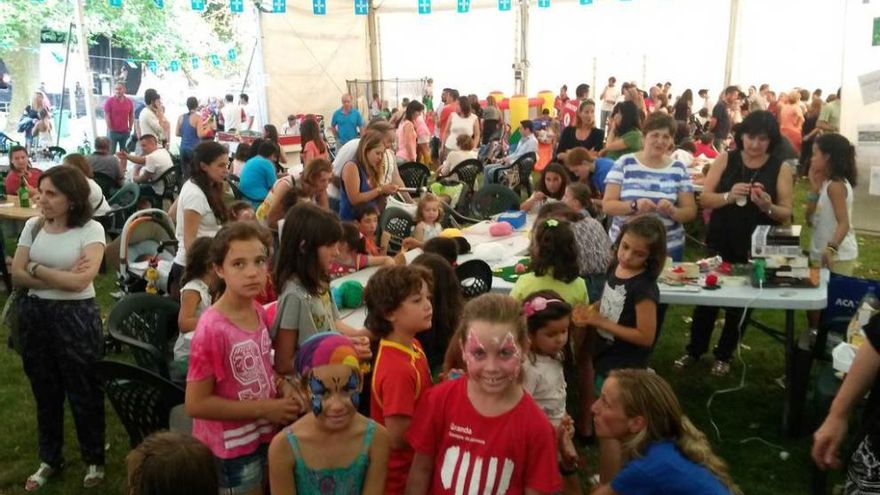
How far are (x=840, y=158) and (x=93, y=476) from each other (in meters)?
4.44

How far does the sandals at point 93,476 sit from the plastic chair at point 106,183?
5.20 metres

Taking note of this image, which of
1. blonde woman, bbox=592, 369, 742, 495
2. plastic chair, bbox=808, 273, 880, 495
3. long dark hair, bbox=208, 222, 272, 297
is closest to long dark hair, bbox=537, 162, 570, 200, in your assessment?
plastic chair, bbox=808, 273, 880, 495

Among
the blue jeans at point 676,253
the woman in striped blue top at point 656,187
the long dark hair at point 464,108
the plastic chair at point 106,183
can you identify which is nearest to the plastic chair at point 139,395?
the woman in striped blue top at point 656,187

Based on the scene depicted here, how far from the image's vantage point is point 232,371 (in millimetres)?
2189

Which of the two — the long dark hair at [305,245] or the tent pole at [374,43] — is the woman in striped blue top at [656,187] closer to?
the long dark hair at [305,245]

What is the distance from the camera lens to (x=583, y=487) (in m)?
3.32

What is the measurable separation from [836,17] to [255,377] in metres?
17.5

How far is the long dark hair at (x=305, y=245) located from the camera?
254 cm

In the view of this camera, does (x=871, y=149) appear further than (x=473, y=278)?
Yes

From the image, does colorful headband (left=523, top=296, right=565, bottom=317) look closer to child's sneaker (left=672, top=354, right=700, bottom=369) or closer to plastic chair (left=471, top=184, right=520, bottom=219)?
child's sneaker (left=672, top=354, right=700, bottom=369)

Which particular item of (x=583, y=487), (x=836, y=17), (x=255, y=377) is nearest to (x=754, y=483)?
(x=583, y=487)

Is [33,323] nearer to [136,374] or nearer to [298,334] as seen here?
[136,374]

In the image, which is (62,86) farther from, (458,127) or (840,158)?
(840,158)

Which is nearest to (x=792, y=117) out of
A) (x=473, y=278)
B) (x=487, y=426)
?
(x=473, y=278)
